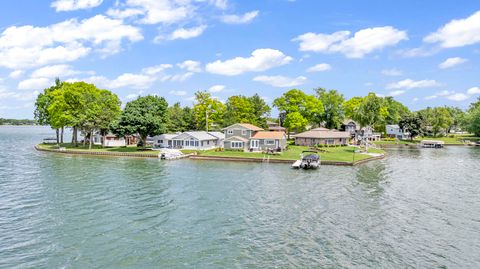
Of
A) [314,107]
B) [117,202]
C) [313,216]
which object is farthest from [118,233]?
[314,107]

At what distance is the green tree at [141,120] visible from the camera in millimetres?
76500

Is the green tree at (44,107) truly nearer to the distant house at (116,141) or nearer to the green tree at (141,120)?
the distant house at (116,141)

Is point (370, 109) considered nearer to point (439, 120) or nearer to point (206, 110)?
point (206, 110)

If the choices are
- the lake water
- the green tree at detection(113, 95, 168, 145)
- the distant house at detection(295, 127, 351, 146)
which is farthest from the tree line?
the lake water

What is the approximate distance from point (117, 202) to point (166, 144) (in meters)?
52.0

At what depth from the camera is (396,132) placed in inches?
5157

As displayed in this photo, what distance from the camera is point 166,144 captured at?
278 ft

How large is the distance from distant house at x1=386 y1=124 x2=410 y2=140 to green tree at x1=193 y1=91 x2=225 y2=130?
6885 centimetres

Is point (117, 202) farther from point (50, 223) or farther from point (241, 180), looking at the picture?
point (241, 180)

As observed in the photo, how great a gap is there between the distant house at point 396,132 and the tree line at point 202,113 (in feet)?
11.3

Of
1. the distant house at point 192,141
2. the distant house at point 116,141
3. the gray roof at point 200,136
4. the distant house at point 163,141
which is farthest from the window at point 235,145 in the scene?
the distant house at point 116,141

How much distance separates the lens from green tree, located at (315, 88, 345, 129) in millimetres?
110000

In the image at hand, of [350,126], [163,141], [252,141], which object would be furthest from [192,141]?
[350,126]

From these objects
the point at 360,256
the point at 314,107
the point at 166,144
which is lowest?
the point at 360,256
